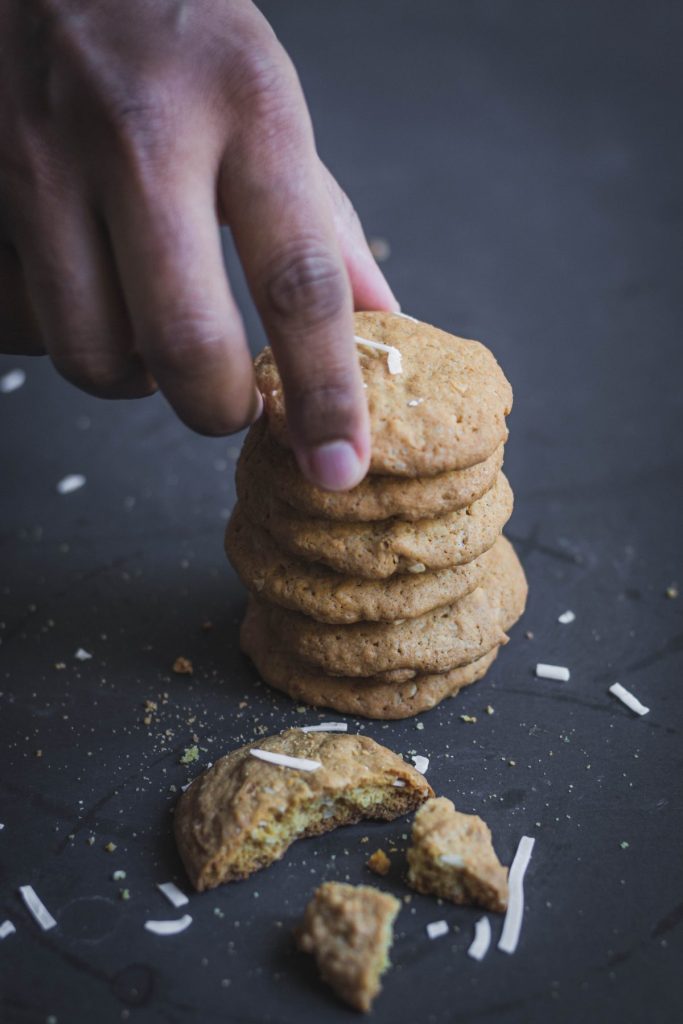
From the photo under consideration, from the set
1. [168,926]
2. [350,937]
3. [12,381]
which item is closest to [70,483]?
[12,381]

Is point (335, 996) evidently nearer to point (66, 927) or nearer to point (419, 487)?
point (66, 927)

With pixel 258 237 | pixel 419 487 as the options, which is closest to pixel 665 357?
pixel 419 487

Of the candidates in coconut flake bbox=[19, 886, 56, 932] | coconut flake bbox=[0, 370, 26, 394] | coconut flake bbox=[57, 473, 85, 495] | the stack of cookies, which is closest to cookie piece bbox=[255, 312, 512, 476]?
the stack of cookies

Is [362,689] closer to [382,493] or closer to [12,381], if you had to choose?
[382,493]

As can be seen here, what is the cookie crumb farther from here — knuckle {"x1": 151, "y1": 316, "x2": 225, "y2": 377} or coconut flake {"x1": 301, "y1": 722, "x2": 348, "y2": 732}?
knuckle {"x1": 151, "y1": 316, "x2": 225, "y2": 377}

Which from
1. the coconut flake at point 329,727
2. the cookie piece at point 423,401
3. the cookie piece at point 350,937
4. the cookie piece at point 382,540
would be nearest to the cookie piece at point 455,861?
the cookie piece at point 350,937
